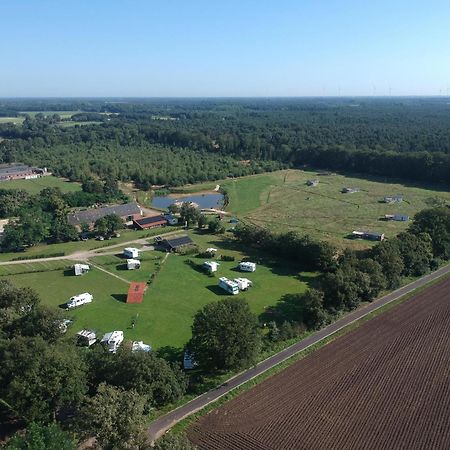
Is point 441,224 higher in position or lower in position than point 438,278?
higher

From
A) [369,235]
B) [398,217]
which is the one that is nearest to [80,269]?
[369,235]

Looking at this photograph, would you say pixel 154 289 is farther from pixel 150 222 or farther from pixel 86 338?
pixel 150 222

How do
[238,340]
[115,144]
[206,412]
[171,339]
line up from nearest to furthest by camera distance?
[206,412] < [238,340] < [171,339] < [115,144]

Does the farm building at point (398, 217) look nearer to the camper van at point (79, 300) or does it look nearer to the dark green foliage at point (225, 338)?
the dark green foliage at point (225, 338)

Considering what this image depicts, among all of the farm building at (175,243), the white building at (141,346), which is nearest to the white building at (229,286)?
the white building at (141,346)

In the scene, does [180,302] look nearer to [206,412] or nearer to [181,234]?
[206,412]

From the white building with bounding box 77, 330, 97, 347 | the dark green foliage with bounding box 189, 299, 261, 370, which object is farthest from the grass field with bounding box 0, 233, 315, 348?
the dark green foliage with bounding box 189, 299, 261, 370

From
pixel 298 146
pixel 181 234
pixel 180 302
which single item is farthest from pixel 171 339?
pixel 298 146
